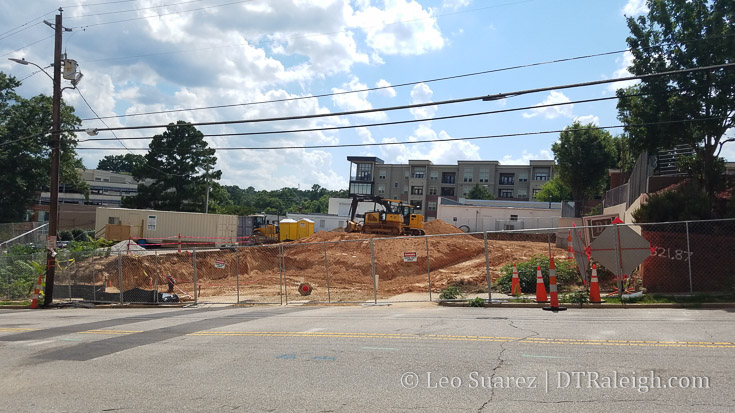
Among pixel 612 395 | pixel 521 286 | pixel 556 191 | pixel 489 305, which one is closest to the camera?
pixel 612 395

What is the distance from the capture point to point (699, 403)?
5.30 meters

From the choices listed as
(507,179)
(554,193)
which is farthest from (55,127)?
(507,179)

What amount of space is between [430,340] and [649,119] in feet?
46.3

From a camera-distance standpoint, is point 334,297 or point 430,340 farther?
point 334,297

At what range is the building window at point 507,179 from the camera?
9588 cm

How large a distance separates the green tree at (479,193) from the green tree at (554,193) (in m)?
8.57

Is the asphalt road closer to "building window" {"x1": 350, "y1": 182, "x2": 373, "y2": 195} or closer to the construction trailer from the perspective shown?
the construction trailer

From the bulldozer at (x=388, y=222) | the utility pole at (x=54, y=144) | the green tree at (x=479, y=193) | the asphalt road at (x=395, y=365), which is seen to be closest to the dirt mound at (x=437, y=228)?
the bulldozer at (x=388, y=222)

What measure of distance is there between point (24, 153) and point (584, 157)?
53419mm

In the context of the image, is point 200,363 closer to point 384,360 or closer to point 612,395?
point 384,360

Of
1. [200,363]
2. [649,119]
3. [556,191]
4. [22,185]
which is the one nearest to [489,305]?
[200,363]

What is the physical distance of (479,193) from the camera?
9156 cm

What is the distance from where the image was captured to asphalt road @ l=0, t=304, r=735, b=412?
5820 mm

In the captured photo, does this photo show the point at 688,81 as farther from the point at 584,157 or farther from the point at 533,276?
the point at 584,157
